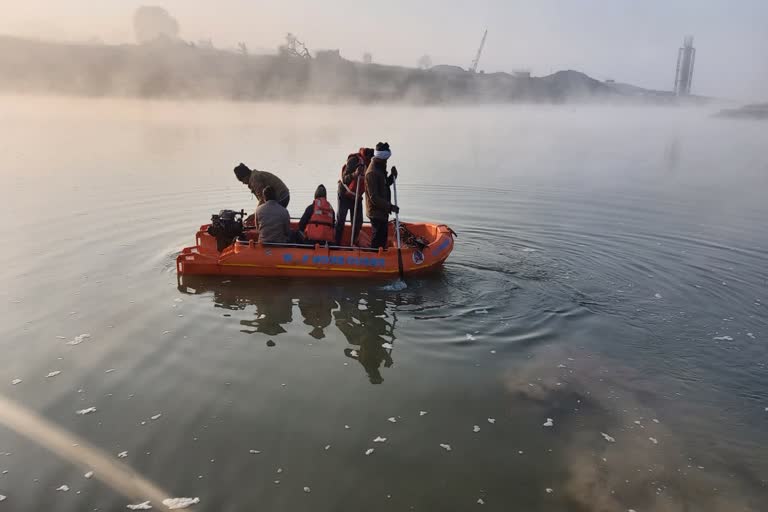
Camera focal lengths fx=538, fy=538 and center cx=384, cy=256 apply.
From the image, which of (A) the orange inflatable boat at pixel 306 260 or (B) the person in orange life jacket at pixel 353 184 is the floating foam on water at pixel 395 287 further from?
(B) the person in orange life jacket at pixel 353 184

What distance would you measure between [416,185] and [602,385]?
40.6 ft

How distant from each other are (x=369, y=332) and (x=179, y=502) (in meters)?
3.63

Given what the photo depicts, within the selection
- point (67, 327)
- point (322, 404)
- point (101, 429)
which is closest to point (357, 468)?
point (322, 404)

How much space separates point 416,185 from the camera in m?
17.9

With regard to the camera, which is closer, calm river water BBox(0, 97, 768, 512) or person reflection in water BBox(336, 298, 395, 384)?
calm river water BBox(0, 97, 768, 512)

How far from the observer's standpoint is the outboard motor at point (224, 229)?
9508mm

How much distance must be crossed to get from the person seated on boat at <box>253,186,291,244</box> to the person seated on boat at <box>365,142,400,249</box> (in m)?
1.47

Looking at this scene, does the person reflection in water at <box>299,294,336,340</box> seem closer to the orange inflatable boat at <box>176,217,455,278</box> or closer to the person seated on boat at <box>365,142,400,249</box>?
the orange inflatable boat at <box>176,217,455,278</box>

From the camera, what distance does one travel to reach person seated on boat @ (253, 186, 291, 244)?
9117 millimetres

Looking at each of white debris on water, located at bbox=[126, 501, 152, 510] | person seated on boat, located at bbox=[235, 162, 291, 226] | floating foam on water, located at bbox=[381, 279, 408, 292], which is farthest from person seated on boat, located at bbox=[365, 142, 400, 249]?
white debris on water, located at bbox=[126, 501, 152, 510]

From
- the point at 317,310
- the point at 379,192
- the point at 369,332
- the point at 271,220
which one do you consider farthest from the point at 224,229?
the point at 369,332

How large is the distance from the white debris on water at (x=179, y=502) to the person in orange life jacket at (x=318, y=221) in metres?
5.70

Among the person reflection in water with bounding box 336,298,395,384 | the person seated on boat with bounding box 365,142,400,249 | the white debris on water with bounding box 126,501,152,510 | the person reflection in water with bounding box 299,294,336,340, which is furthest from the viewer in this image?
the person seated on boat with bounding box 365,142,400,249

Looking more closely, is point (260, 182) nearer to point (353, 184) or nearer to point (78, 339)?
point (353, 184)
